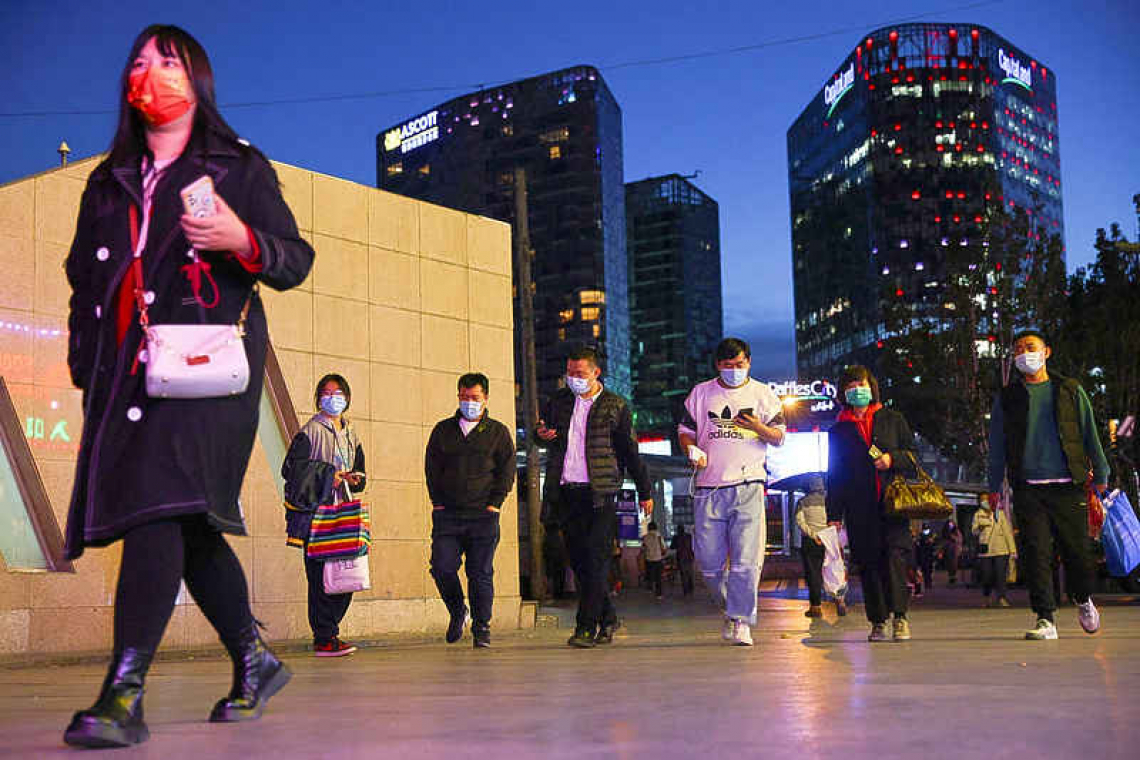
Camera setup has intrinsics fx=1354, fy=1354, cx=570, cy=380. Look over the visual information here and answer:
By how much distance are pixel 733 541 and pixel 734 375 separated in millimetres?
1038

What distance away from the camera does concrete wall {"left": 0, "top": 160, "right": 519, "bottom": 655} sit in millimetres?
9523

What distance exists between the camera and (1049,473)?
8.14m

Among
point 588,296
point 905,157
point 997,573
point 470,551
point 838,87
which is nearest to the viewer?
point 470,551

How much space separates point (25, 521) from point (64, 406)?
862 mm

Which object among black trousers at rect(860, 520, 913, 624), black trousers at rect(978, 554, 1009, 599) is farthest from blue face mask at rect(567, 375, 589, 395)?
black trousers at rect(978, 554, 1009, 599)

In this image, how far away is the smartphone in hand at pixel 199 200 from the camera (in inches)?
133

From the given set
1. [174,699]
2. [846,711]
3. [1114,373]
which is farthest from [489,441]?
[1114,373]

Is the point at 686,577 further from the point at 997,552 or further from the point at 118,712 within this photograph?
the point at 118,712

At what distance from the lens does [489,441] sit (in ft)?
31.7

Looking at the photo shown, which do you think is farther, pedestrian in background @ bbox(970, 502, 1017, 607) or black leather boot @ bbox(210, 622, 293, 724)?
pedestrian in background @ bbox(970, 502, 1017, 607)

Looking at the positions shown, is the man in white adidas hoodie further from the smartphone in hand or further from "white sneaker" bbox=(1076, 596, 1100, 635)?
the smartphone in hand

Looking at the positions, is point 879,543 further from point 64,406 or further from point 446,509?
point 64,406

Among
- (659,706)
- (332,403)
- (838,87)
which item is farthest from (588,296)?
(659,706)

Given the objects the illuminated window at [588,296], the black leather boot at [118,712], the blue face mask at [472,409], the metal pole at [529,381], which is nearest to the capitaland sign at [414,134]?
the illuminated window at [588,296]
